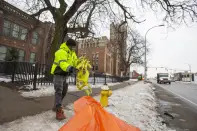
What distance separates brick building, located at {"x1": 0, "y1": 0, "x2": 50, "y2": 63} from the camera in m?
23.2

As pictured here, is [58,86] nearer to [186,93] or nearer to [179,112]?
[179,112]

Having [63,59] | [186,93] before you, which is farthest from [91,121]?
[186,93]

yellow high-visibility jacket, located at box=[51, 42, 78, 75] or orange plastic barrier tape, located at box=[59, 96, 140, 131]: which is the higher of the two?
yellow high-visibility jacket, located at box=[51, 42, 78, 75]

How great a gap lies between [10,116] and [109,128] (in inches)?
102

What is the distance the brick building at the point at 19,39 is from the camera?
2324cm

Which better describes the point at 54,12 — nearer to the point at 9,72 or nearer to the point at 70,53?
the point at 9,72

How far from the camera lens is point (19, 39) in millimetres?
26562

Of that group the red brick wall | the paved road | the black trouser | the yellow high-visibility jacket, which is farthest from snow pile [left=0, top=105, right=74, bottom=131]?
the red brick wall

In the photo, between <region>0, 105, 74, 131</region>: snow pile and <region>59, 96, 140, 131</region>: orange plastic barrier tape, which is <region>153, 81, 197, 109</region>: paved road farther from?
<region>59, 96, 140, 131</region>: orange plastic barrier tape

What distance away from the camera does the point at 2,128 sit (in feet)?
Answer: 10.5

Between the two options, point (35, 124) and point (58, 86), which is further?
point (58, 86)

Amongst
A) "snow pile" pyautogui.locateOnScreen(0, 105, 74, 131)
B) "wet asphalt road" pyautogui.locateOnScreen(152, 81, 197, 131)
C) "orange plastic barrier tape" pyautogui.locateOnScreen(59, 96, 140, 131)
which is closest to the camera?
"orange plastic barrier tape" pyautogui.locateOnScreen(59, 96, 140, 131)

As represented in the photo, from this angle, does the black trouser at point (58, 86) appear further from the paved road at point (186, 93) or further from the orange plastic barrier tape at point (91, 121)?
the paved road at point (186, 93)

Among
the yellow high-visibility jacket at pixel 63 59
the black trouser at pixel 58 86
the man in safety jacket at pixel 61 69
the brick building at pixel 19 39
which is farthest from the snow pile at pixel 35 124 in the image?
the brick building at pixel 19 39
